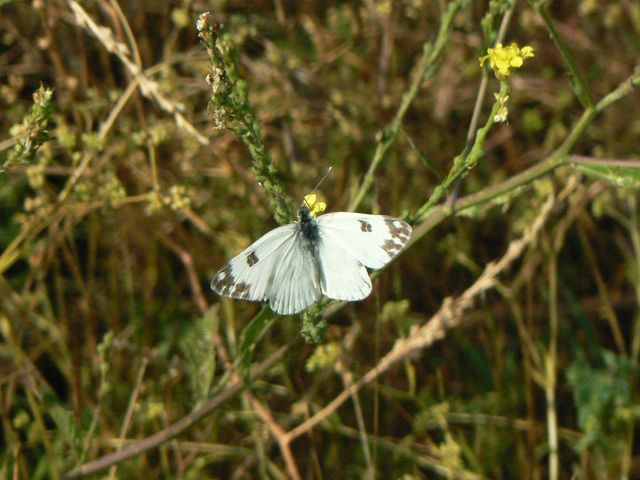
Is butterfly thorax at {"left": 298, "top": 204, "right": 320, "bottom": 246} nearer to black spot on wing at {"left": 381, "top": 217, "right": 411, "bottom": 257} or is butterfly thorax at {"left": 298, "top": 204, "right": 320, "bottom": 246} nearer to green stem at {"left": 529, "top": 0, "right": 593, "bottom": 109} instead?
black spot on wing at {"left": 381, "top": 217, "right": 411, "bottom": 257}

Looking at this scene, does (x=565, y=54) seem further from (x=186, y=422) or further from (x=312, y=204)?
(x=186, y=422)

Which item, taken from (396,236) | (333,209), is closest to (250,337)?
(396,236)

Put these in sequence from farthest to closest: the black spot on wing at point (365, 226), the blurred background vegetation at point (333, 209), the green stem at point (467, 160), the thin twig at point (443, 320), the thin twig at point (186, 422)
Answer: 1. the blurred background vegetation at point (333, 209)
2. the thin twig at point (443, 320)
3. the thin twig at point (186, 422)
4. the black spot on wing at point (365, 226)
5. the green stem at point (467, 160)

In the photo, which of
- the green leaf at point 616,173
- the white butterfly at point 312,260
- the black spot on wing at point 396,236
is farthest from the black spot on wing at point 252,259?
the green leaf at point 616,173

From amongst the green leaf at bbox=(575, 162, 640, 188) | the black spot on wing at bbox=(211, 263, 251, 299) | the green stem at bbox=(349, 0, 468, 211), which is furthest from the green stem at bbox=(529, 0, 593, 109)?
the black spot on wing at bbox=(211, 263, 251, 299)

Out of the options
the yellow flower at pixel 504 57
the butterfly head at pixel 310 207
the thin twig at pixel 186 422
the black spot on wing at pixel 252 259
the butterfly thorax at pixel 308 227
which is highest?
the yellow flower at pixel 504 57

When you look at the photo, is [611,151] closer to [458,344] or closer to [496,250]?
[496,250]

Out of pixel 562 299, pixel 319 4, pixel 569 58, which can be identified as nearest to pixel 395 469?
pixel 562 299

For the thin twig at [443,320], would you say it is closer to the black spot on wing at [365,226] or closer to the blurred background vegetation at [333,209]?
the blurred background vegetation at [333,209]
